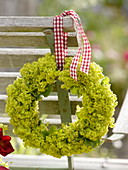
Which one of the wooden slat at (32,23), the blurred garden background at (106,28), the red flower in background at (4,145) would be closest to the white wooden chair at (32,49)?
the wooden slat at (32,23)

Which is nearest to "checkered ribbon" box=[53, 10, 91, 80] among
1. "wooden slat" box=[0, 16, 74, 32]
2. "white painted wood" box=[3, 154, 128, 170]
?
"wooden slat" box=[0, 16, 74, 32]

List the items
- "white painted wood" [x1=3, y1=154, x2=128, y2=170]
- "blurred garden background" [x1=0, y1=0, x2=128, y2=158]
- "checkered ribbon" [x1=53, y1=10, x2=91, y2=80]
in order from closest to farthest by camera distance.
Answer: "checkered ribbon" [x1=53, y1=10, x2=91, y2=80]
"white painted wood" [x1=3, y1=154, x2=128, y2=170]
"blurred garden background" [x1=0, y1=0, x2=128, y2=158]

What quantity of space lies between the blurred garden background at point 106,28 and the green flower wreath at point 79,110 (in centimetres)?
224

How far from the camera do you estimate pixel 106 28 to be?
6.55m

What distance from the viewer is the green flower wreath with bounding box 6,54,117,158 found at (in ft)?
7.17

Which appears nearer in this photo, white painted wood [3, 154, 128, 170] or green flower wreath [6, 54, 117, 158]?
green flower wreath [6, 54, 117, 158]

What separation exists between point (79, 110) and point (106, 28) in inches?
173

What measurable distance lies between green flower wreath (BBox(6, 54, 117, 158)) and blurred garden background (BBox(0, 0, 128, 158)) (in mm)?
2235

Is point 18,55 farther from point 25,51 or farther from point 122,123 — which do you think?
point 122,123

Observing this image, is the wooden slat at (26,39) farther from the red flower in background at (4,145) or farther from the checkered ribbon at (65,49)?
the red flower in background at (4,145)

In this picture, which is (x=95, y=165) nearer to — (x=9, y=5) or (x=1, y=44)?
(x=1, y=44)

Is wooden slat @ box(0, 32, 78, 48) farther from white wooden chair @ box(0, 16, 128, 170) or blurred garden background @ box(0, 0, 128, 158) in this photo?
blurred garden background @ box(0, 0, 128, 158)

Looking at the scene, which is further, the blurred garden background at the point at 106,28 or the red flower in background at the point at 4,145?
the blurred garden background at the point at 106,28

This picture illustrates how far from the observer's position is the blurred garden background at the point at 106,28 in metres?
5.57
